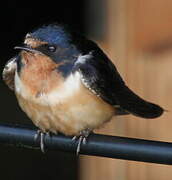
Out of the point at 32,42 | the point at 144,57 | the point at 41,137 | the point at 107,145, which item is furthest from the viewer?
the point at 144,57

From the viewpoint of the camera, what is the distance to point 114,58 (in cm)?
360

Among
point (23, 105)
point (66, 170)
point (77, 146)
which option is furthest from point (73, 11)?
point (77, 146)

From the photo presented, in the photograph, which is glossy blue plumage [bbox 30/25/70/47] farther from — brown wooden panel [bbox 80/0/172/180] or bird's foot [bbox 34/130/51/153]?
brown wooden panel [bbox 80/0/172/180]

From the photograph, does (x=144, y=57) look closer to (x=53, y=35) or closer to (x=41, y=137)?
(x=53, y=35)

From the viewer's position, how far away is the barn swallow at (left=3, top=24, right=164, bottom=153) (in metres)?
2.36

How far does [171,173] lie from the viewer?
365cm

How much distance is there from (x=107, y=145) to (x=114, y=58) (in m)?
1.71

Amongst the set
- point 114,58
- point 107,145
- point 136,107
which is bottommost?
point 114,58

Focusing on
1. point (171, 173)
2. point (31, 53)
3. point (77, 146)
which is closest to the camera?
point (77, 146)

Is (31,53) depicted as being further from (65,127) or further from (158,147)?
(158,147)

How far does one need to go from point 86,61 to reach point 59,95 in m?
0.11

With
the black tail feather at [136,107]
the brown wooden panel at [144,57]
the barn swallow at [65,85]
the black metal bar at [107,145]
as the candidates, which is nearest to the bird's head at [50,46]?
the barn swallow at [65,85]

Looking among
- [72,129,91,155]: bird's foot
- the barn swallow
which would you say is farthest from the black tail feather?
[72,129,91,155]: bird's foot

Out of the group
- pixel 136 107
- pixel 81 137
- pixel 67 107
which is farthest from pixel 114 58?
pixel 81 137
